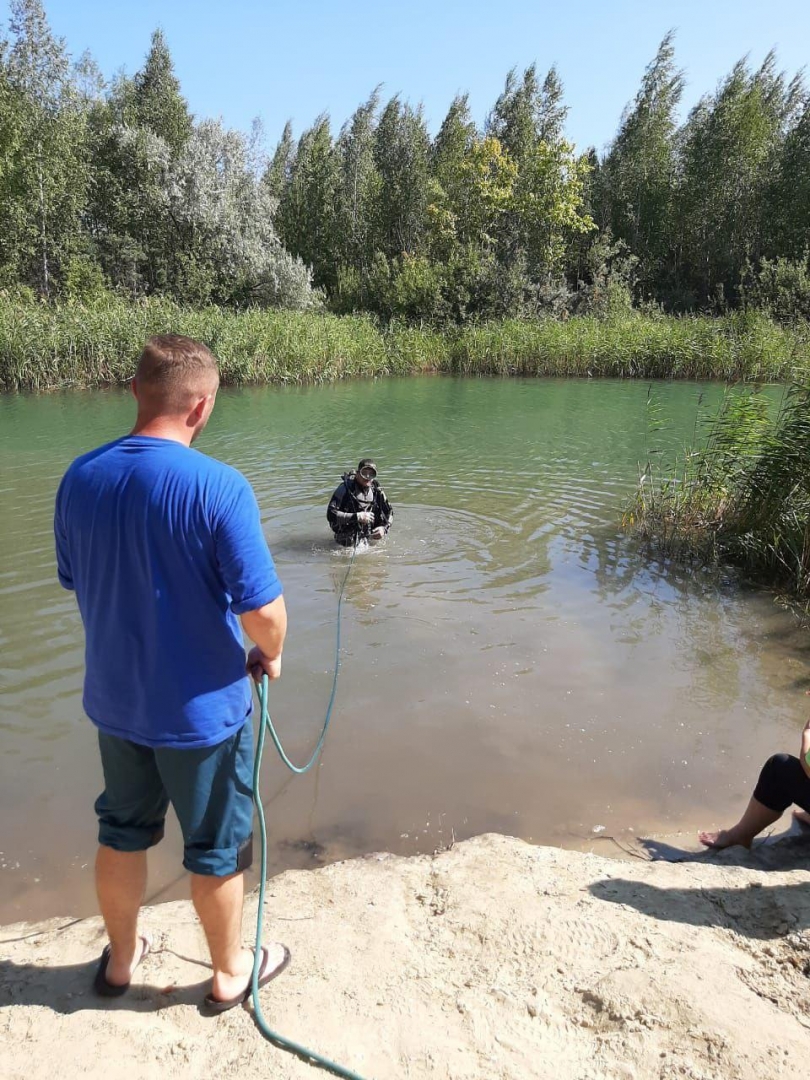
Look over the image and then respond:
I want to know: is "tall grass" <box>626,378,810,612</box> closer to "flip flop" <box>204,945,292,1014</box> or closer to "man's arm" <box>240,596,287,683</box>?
"flip flop" <box>204,945,292,1014</box>

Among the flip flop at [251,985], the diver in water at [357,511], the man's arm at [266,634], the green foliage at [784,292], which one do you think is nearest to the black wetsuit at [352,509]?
the diver in water at [357,511]

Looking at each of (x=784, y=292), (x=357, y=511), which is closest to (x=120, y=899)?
(x=357, y=511)

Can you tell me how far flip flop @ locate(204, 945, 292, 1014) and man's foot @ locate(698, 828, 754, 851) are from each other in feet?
7.03

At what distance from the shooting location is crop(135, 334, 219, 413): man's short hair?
6.38 feet

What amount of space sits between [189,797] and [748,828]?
2708 mm

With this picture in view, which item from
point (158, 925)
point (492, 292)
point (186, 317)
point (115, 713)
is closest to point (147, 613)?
Result: point (115, 713)

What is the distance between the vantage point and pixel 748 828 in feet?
11.0

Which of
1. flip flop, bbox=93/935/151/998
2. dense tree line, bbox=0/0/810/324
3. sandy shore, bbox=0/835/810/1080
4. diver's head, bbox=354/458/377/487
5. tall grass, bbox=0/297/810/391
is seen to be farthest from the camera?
dense tree line, bbox=0/0/810/324

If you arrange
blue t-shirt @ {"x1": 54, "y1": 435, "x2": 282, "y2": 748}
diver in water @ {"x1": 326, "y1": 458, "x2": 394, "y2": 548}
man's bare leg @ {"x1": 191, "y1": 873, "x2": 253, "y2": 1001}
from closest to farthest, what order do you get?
blue t-shirt @ {"x1": 54, "y1": 435, "x2": 282, "y2": 748}, man's bare leg @ {"x1": 191, "y1": 873, "x2": 253, "y2": 1001}, diver in water @ {"x1": 326, "y1": 458, "x2": 394, "y2": 548}

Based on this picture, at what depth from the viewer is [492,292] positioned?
34.8m

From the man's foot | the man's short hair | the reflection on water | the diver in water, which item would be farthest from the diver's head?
the man's short hair

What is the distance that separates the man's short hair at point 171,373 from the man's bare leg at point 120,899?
4.47ft

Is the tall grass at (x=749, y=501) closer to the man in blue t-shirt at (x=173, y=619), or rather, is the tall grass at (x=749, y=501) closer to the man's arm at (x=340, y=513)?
the man's arm at (x=340, y=513)

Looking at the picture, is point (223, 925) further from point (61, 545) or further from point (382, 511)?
point (382, 511)
